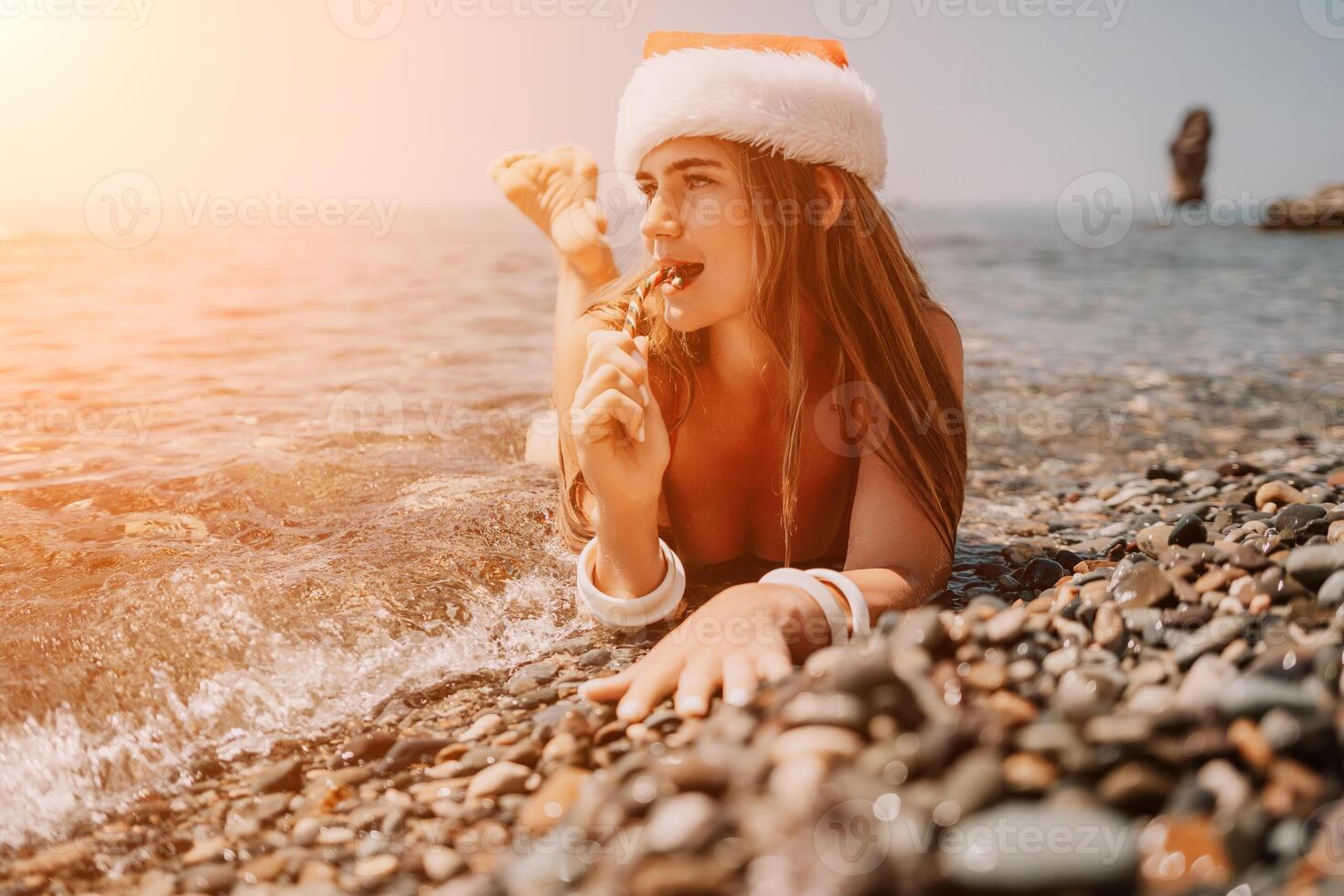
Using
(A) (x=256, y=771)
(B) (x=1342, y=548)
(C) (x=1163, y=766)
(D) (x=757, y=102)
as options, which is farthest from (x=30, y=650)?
(B) (x=1342, y=548)

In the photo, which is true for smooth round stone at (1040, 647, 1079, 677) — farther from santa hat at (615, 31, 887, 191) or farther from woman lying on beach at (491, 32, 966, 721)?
santa hat at (615, 31, 887, 191)

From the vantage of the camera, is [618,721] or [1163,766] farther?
[618,721]

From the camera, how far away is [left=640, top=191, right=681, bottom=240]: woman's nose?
3.14 metres

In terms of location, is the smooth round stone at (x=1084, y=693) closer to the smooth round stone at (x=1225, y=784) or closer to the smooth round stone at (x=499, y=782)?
the smooth round stone at (x=1225, y=784)

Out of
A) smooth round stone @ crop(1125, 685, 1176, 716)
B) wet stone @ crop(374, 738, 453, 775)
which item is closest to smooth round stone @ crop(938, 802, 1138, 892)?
smooth round stone @ crop(1125, 685, 1176, 716)

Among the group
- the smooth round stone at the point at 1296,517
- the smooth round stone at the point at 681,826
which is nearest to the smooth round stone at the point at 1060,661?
the smooth round stone at the point at 681,826

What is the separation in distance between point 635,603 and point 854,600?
820mm

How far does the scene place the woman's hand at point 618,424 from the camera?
2.79 m

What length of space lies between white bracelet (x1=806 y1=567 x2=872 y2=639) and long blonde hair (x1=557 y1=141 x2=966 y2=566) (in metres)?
0.68

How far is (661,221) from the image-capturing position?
3.14 meters

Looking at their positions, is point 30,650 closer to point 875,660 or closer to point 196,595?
point 196,595

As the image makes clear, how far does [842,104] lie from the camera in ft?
11.3

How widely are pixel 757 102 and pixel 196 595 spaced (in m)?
2.66

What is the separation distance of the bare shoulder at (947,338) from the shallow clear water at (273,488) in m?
0.27
